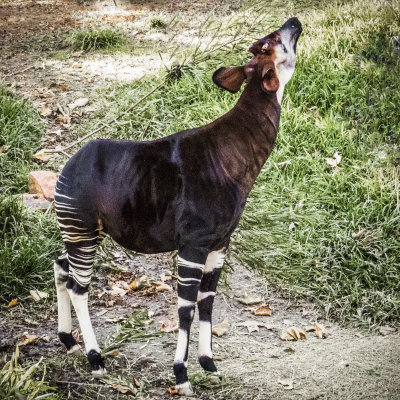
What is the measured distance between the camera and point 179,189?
2594 mm

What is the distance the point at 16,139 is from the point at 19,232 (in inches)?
60.6

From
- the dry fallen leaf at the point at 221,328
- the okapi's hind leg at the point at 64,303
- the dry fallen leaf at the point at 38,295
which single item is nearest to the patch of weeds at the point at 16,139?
the dry fallen leaf at the point at 38,295

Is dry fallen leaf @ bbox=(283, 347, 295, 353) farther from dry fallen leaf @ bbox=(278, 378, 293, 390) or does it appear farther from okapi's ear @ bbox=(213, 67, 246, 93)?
okapi's ear @ bbox=(213, 67, 246, 93)

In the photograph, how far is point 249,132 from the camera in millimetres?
2537

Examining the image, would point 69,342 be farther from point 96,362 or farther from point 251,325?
point 251,325

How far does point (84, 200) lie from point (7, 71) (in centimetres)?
525

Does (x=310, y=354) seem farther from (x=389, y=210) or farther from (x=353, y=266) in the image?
(x=389, y=210)

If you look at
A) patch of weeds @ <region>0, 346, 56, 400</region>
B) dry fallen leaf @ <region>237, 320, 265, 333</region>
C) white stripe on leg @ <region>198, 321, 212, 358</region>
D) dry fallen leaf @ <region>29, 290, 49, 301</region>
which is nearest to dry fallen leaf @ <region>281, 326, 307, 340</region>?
dry fallen leaf @ <region>237, 320, 265, 333</region>

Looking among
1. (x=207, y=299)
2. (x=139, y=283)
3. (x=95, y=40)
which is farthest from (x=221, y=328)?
(x=95, y=40)

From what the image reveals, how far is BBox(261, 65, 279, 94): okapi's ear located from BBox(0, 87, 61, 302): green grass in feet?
7.73

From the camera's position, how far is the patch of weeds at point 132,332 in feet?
11.1

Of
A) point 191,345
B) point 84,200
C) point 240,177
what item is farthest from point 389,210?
point 84,200

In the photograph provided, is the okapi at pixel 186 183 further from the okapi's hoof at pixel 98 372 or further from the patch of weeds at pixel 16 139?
the patch of weeds at pixel 16 139

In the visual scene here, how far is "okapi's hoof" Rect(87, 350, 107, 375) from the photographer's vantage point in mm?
2930
